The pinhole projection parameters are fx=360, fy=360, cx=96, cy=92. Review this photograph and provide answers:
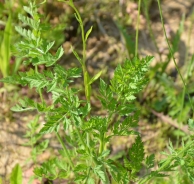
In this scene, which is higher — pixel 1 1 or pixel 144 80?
pixel 1 1

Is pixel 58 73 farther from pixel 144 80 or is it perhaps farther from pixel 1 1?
pixel 1 1

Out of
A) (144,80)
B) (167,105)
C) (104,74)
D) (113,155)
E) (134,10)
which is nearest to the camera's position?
(144,80)

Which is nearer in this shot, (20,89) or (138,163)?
(138,163)

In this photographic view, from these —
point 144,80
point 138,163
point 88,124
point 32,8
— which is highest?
point 32,8

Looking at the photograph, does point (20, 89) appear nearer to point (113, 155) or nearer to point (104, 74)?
point (104, 74)

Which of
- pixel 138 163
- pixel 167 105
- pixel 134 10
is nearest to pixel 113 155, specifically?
pixel 167 105

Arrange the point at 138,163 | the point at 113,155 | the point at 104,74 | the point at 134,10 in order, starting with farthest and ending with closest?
the point at 134,10
the point at 104,74
the point at 113,155
the point at 138,163

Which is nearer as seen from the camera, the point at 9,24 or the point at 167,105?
the point at 9,24

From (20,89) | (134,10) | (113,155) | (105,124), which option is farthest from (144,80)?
(134,10)

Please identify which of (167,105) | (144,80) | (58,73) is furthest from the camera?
(167,105)
